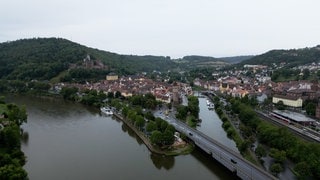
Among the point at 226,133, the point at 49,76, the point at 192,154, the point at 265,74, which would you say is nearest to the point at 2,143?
the point at 192,154

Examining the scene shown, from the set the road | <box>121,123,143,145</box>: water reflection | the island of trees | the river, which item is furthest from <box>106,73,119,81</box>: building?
the road

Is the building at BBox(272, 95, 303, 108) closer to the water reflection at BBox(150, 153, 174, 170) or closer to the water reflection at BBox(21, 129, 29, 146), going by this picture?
the water reflection at BBox(150, 153, 174, 170)

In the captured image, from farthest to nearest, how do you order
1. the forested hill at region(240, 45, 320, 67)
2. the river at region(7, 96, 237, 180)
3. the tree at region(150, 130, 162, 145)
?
the forested hill at region(240, 45, 320, 67) < the tree at region(150, 130, 162, 145) < the river at region(7, 96, 237, 180)

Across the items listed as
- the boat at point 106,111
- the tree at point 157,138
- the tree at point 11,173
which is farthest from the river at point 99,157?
the boat at point 106,111

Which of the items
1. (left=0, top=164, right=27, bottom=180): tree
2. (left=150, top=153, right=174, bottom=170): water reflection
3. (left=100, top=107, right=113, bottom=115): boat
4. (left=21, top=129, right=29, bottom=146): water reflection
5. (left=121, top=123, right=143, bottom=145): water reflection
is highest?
(left=0, top=164, right=27, bottom=180): tree

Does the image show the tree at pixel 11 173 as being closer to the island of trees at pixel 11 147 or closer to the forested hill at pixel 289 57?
the island of trees at pixel 11 147

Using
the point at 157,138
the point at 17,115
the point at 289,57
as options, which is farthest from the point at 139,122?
the point at 289,57

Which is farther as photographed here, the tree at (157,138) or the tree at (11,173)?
the tree at (157,138)
